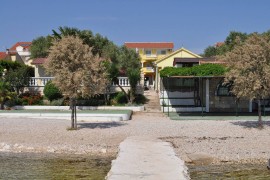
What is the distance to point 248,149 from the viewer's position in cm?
1596

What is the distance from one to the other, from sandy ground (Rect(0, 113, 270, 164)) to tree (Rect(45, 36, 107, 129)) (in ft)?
6.88

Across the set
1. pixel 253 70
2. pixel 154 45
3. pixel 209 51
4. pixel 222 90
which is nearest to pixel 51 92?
pixel 222 90

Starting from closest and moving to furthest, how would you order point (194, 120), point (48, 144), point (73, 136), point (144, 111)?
point (48, 144) → point (73, 136) → point (194, 120) → point (144, 111)

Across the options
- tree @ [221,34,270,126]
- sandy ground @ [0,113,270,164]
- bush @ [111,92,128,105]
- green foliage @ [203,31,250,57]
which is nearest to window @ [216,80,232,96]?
sandy ground @ [0,113,270,164]

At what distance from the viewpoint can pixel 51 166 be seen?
13.6m

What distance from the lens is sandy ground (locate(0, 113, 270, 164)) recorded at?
15359 millimetres

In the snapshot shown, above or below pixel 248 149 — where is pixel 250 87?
above

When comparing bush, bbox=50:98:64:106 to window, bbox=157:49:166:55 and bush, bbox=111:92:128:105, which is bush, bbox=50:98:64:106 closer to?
bush, bbox=111:92:128:105

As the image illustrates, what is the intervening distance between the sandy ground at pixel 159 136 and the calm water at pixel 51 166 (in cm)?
101

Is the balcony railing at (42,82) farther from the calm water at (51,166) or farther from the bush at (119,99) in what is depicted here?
the calm water at (51,166)

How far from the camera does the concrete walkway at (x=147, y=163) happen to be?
10474 mm

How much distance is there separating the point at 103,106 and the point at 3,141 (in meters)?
13.7

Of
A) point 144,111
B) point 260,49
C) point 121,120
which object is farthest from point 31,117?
point 260,49

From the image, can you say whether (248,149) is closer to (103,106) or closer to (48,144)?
(48,144)
